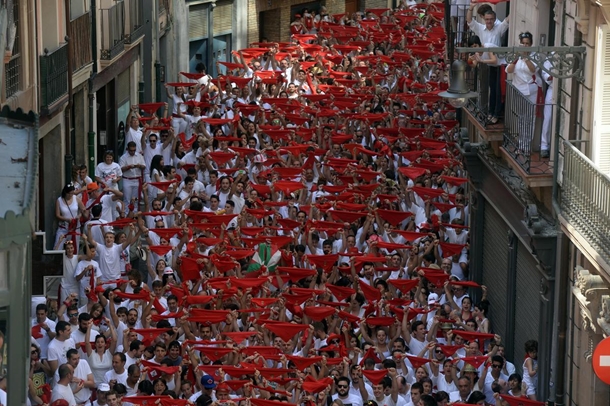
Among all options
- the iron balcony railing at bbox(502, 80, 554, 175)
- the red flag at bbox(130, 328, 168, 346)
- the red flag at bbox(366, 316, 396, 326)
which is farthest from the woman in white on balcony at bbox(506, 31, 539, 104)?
the red flag at bbox(130, 328, 168, 346)

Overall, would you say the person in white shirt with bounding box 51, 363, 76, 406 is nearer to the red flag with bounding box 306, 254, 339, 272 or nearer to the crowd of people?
the crowd of people

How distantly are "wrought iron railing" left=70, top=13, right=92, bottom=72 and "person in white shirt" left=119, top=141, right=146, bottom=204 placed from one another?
2.40m

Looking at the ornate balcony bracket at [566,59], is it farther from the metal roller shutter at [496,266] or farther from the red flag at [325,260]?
the red flag at [325,260]

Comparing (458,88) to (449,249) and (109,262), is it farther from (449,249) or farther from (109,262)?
(109,262)

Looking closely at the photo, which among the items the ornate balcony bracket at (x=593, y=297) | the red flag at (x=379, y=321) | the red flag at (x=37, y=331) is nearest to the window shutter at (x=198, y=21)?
the red flag at (x=379, y=321)

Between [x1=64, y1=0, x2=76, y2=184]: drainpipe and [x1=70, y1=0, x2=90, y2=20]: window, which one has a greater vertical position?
[x1=70, y1=0, x2=90, y2=20]: window

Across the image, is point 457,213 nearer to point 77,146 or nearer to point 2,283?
point 77,146

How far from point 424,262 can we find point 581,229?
5488 millimetres

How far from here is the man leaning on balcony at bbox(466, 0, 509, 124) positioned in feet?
74.9

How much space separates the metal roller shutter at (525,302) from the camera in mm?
20734

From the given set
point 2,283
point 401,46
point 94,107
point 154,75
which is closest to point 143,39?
point 154,75

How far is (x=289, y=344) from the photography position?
65.2 ft

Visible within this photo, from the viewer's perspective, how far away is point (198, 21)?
44.3 m

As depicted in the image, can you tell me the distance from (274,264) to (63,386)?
5772mm
